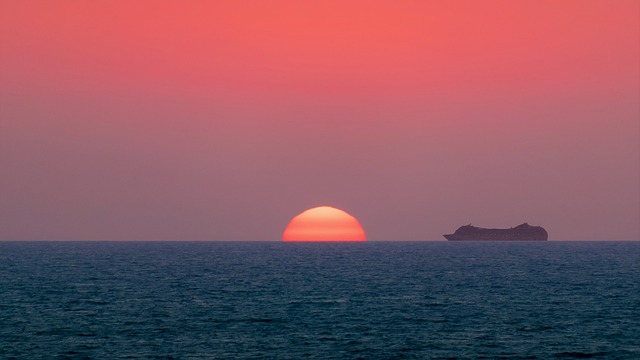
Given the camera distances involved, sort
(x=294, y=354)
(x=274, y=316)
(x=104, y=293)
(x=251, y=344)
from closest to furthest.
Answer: (x=294, y=354) → (x=251, y=344) → (x=274, y=316) → (x=104, y=293)

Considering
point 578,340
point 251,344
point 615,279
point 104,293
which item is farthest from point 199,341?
point 615,279

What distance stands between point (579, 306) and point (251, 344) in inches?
1457

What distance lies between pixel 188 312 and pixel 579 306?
35.0m

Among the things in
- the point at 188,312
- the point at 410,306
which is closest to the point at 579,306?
the point at 410,306

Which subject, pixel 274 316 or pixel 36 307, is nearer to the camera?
pixel 274 316

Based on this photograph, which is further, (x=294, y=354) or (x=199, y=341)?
(x=199, y=341)

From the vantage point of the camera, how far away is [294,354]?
5341cm

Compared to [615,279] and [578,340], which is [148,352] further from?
[615,279]

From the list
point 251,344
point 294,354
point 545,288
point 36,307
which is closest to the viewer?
point 294,354

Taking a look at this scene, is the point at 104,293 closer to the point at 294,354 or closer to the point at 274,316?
the point at 274,316

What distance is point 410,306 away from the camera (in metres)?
81.2

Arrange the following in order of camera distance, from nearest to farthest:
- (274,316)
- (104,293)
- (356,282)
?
1. (274,316)
2. (104,293)
3. (356,282)

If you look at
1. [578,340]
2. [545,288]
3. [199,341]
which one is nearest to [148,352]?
[199,341]

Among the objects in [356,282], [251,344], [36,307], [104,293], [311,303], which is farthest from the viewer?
[356,282]
